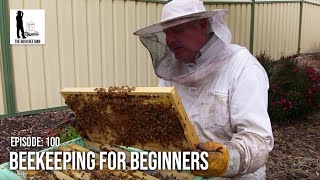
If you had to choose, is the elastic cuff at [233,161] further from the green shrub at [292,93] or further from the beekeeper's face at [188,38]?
the green shrub at [292,93]

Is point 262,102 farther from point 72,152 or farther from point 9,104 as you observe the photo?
point 9,104

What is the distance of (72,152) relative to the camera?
1.78 meters

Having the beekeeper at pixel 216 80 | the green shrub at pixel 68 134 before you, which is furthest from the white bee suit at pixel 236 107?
the green shrub at pixel 68 134

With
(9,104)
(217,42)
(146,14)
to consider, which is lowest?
(9,104)

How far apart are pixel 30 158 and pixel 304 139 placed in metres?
3.79

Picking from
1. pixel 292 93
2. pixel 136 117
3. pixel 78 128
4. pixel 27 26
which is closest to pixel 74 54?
pixel 27 26

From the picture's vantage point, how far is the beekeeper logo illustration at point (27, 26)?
4.64 meters

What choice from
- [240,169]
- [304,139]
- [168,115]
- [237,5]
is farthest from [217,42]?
[237,5]

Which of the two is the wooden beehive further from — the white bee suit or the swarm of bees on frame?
the white bee suit

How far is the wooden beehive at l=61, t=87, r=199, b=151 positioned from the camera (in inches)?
58.2

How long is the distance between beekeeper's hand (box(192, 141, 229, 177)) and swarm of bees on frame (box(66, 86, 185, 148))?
13 cm

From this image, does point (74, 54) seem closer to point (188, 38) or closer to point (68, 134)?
point (68, 134)

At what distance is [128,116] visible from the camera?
1673 millimetres

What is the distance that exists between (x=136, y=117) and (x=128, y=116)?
0.05 meters
